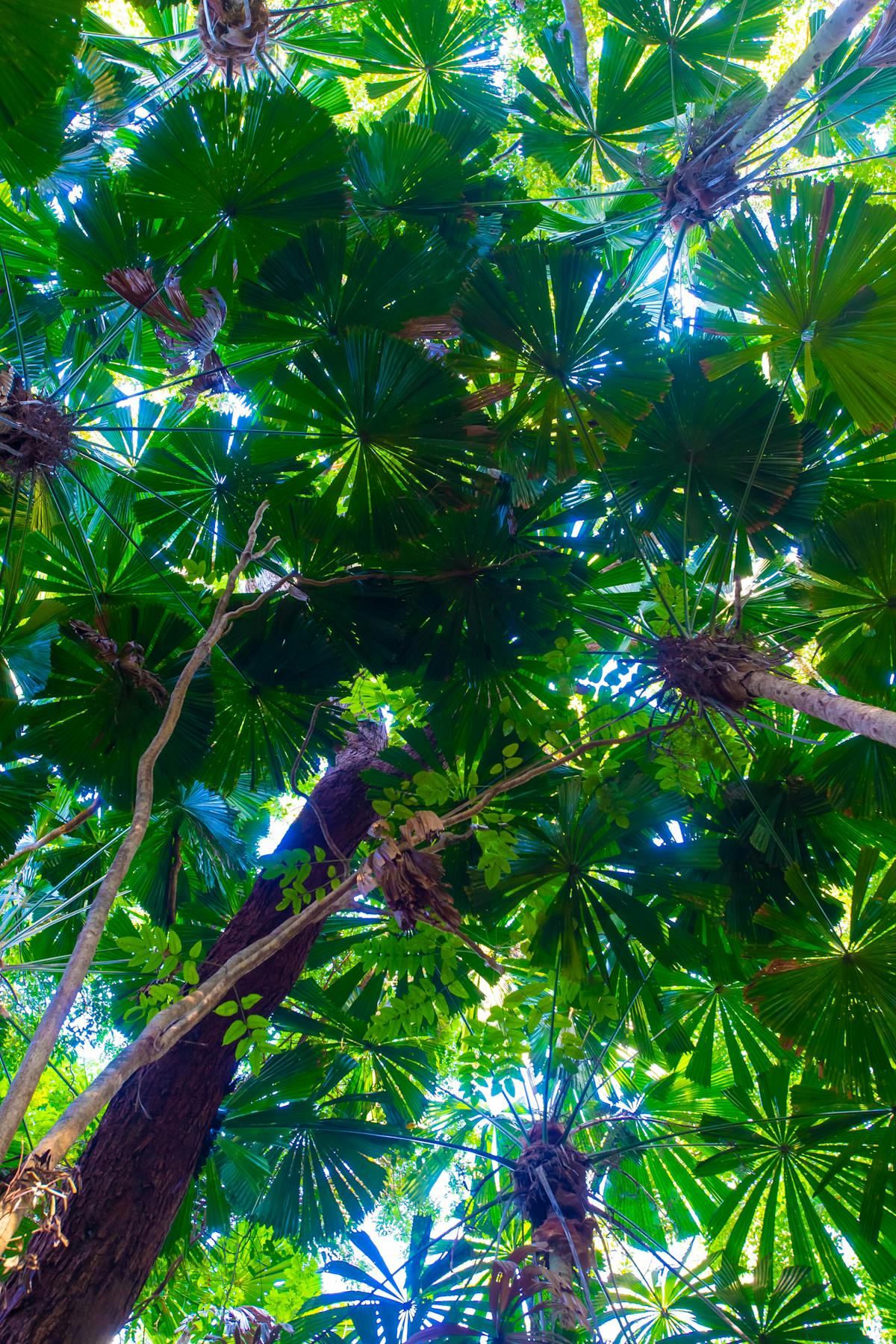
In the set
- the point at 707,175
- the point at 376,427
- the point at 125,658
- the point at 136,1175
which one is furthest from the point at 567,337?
the point at 136,1175

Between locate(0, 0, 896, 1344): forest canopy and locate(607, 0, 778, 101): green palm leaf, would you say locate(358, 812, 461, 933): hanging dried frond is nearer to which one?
locate(0, 0, 896, 1344): forest canopy

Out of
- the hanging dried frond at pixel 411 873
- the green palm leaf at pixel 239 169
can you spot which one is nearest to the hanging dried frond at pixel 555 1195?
the hanging dried frond at pixel 411 873

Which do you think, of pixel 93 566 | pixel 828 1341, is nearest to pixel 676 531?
pixel 93 566

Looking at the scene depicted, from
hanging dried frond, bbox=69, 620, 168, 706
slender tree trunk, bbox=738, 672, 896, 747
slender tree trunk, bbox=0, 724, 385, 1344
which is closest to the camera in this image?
slender tree trunk, bbox=738, 672, 896, 747

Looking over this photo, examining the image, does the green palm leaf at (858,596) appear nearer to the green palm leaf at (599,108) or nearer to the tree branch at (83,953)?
the green palm leaf at (599,108)

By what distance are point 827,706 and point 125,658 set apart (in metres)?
2.41

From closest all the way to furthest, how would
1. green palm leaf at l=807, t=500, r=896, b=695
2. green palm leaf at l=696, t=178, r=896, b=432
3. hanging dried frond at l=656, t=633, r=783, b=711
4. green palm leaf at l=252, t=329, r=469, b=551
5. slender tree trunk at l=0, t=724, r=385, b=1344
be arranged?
1. slender tree trunk at l=0, t=724, r=385, b=1344
2. green palm leaf at l=696, t=178, r=896, b=432
3. hanging dried frond at l=656, t=633, r=783, b=711
4. green palm leaf at l=252, t=329, r=469, b=551
5. green palm leaf at l=807, t=500, r=896, b=695

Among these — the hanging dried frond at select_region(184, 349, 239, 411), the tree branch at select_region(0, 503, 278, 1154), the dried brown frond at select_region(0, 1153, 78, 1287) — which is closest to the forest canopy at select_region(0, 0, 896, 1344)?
the hanging dried frond at select_region(184, 349, 239, 411)

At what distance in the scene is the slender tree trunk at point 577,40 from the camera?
4.01 m

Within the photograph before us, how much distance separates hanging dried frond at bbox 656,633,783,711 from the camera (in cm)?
266

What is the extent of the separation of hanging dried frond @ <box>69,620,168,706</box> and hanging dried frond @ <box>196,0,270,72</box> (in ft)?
7.79

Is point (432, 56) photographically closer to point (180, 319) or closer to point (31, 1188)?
point (180, 319)

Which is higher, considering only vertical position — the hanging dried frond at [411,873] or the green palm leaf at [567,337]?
the green palm leaf at [567,337]

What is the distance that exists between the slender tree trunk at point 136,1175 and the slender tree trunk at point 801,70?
282cm
